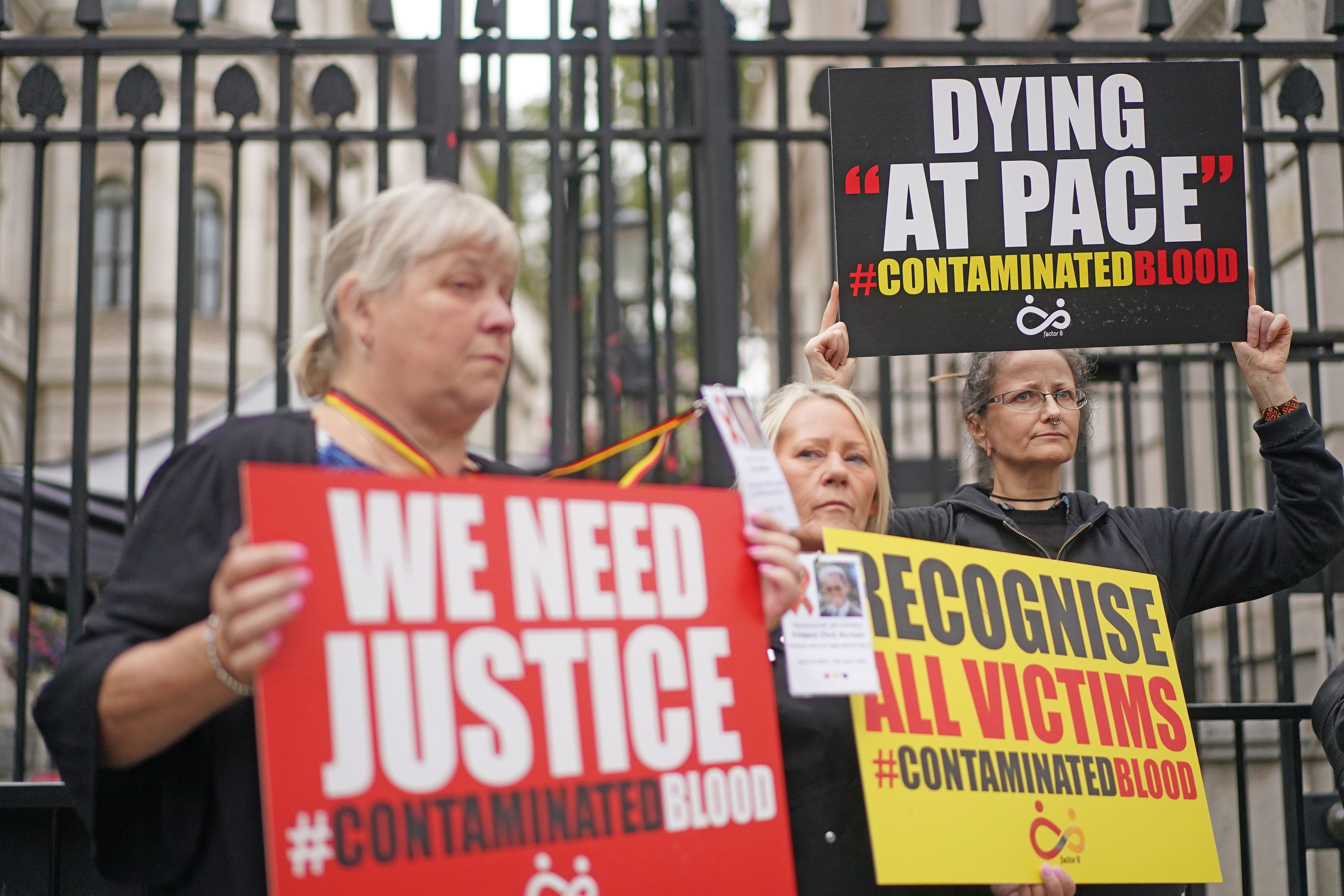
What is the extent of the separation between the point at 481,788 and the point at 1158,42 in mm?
3206

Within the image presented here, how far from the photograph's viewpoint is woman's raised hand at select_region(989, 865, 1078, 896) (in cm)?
239

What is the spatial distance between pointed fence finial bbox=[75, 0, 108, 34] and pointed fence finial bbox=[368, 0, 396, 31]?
0.77 metres

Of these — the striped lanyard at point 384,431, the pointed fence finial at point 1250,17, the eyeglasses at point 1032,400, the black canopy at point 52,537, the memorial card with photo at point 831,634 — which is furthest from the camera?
the black canopy at point 52,537

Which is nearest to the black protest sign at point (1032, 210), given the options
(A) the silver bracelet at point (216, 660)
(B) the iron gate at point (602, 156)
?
(B) the iron gate at point (602, 156)

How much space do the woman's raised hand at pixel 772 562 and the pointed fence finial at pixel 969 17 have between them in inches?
91.3

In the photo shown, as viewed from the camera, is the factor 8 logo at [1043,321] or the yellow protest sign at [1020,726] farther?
the factor 8 logo at [1043,321]

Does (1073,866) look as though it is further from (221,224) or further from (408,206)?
(221,224)

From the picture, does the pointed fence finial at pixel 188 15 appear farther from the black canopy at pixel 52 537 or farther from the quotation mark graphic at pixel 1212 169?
the quotation mark graphic at pixel 1212 169

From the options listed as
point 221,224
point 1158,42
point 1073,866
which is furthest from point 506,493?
point 221,224

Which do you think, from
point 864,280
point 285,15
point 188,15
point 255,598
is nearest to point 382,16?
point 285,15

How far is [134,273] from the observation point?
365 centimetres

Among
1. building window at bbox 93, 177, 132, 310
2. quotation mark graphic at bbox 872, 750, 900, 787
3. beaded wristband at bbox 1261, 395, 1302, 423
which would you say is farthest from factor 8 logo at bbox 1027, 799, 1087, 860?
building window at bbox 93, 177, 132, 310

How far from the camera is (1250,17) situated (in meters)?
3.93

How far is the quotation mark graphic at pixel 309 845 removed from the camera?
5.44 ft
